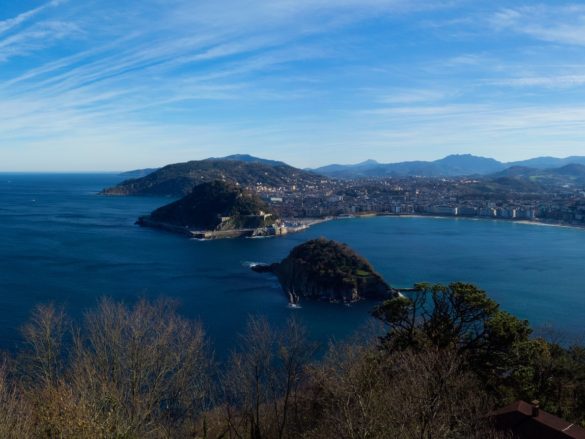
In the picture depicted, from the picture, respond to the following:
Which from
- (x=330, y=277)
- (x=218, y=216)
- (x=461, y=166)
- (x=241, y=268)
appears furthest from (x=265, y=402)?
(x=461, y=166)

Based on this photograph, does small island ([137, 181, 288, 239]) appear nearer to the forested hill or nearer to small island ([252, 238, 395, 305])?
small island ([252, 238, 395, 305])

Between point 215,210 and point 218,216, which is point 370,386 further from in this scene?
point 215,210

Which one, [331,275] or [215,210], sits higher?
[215,210]

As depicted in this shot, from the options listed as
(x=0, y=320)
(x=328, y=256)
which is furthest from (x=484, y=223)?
(x=0, y=320)

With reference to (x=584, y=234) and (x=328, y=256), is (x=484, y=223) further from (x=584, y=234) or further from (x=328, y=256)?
(x=328, y=256)

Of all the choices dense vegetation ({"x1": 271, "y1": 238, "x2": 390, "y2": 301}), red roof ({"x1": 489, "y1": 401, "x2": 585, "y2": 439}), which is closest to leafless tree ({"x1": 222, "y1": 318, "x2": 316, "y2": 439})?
red roof ({"x1": 489, "y1": 401, "x2": 585, "y2": 439})

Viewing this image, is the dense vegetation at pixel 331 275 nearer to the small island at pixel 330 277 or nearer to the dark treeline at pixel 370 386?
the small island at pixel 330 277

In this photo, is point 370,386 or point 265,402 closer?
point 370,386
